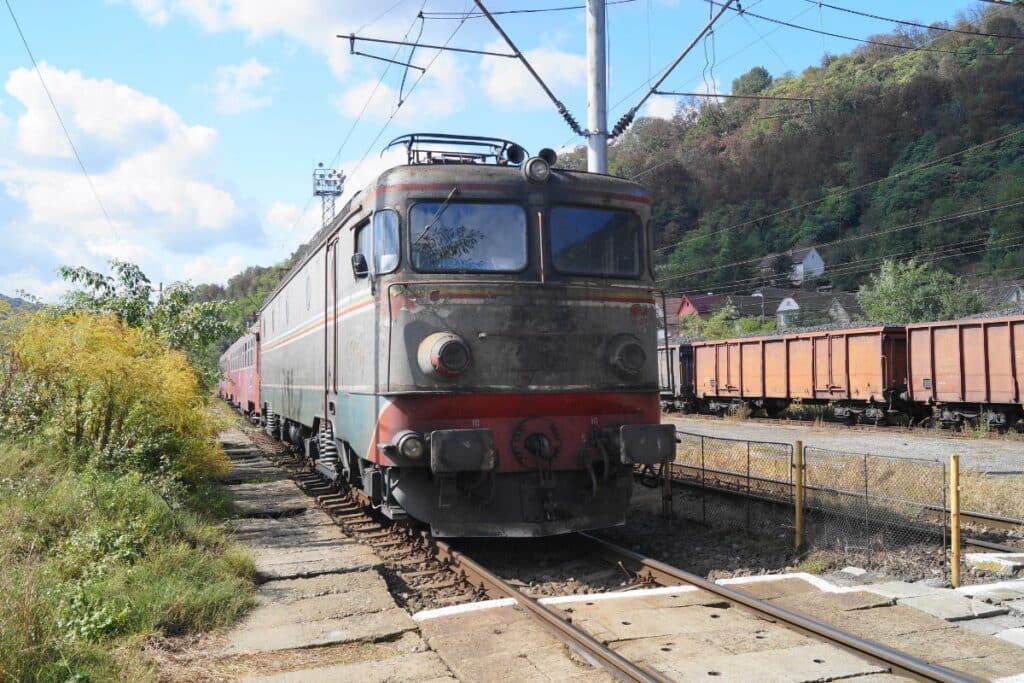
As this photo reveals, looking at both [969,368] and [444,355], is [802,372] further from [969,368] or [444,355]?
[444,355]

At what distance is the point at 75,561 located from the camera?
643 centimetres

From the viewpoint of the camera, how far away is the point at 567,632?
5301mm

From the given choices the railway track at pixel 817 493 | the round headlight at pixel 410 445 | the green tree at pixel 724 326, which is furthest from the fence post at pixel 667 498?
the green tree at pixel 724 326

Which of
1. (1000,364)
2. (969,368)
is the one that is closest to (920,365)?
(969,368)

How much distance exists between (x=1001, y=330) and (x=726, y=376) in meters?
10.5

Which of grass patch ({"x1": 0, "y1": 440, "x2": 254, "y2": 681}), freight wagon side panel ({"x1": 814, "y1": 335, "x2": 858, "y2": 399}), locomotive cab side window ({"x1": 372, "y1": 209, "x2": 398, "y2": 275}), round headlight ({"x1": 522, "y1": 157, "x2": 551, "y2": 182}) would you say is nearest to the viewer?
grass patch ({"x1": 0, "y1": 440, "x2": 254, "y2": 681})

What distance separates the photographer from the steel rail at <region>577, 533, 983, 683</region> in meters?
4.54

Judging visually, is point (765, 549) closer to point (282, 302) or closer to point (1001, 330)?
point (282, 302)

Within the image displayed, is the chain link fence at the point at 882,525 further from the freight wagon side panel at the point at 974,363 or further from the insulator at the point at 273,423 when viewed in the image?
the insulator at the point at 273,423

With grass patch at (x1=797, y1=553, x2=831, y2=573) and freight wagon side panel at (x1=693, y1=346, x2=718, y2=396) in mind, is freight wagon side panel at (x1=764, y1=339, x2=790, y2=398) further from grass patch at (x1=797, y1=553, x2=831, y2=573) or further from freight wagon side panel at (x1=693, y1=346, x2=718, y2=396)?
grass patch at (x1=797, y1=553, x2=831, y2=573)

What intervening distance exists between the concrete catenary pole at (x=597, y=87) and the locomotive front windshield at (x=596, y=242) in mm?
4401

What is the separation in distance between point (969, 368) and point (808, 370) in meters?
5.43

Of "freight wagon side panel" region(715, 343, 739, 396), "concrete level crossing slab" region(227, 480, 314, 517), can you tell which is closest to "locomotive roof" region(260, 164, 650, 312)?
"concrete level crossing slab" region(227, 480, 314, 517)

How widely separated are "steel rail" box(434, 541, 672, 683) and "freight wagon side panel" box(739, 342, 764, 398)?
21.8m
